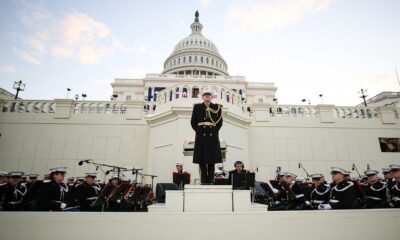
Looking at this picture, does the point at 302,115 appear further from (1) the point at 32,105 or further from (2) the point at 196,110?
(1) the point at 32,105

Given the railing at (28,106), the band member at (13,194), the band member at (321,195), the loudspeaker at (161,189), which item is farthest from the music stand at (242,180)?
the railing at (28,106)

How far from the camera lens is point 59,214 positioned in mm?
3391

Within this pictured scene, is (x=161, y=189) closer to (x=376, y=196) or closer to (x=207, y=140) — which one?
(x=207, y=140)

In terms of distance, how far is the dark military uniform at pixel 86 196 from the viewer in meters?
6.14

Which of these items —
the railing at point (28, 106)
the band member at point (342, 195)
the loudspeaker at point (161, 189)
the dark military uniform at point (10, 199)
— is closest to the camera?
the band member at point (342, 195)

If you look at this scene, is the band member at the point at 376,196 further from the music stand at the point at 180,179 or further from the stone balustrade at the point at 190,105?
the stone balustrade at the point at 190,105

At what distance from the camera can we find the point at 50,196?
520cm

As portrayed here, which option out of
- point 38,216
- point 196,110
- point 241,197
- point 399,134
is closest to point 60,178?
point 38,216

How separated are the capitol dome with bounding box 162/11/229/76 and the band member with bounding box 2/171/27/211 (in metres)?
59.8

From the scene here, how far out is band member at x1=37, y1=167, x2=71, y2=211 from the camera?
5.04 metres

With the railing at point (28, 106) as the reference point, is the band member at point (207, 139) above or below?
below

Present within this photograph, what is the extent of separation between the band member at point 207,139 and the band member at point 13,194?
4607mm

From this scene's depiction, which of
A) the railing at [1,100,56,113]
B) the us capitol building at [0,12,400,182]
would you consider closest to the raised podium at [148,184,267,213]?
the us capitol building at [0,12,400,182]

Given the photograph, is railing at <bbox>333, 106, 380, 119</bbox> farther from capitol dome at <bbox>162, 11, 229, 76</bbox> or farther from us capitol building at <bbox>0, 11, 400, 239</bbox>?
capitol dome at <bbox>162, 11, 229, 76</bbox>
